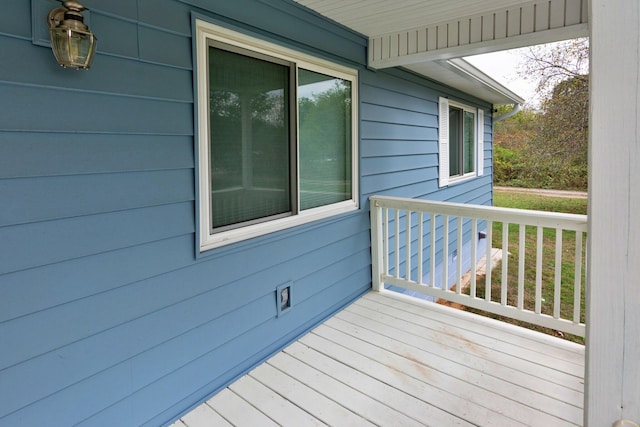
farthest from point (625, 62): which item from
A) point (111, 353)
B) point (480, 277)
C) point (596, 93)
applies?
point (480, 277)

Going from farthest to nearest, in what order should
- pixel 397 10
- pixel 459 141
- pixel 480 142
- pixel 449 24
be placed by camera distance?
pixel 480 142, pixel 459 141, pixel 449 24, pixel 397 10

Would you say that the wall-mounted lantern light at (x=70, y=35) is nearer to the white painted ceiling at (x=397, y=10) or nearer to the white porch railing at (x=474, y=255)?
the white painted ceiling at (x=397, y=10)

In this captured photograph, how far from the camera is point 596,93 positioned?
1.75 feet

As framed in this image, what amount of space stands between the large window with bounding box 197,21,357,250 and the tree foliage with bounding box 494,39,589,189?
793cm

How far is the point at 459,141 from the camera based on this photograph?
605cm

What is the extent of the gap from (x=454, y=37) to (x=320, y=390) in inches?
107

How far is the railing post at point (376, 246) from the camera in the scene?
3.55 metres

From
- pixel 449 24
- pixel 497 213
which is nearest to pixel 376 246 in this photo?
pixel 497 213

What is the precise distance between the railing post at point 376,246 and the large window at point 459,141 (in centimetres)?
212

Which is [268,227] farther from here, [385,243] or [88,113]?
[385,243]

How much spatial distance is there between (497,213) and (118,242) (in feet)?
8.28

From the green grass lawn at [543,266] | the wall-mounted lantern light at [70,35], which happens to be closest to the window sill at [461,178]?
the green grass lawn at [543,266]

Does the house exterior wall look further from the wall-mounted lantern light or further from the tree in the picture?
the tree

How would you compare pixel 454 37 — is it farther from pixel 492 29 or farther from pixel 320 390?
pixel 320 390
